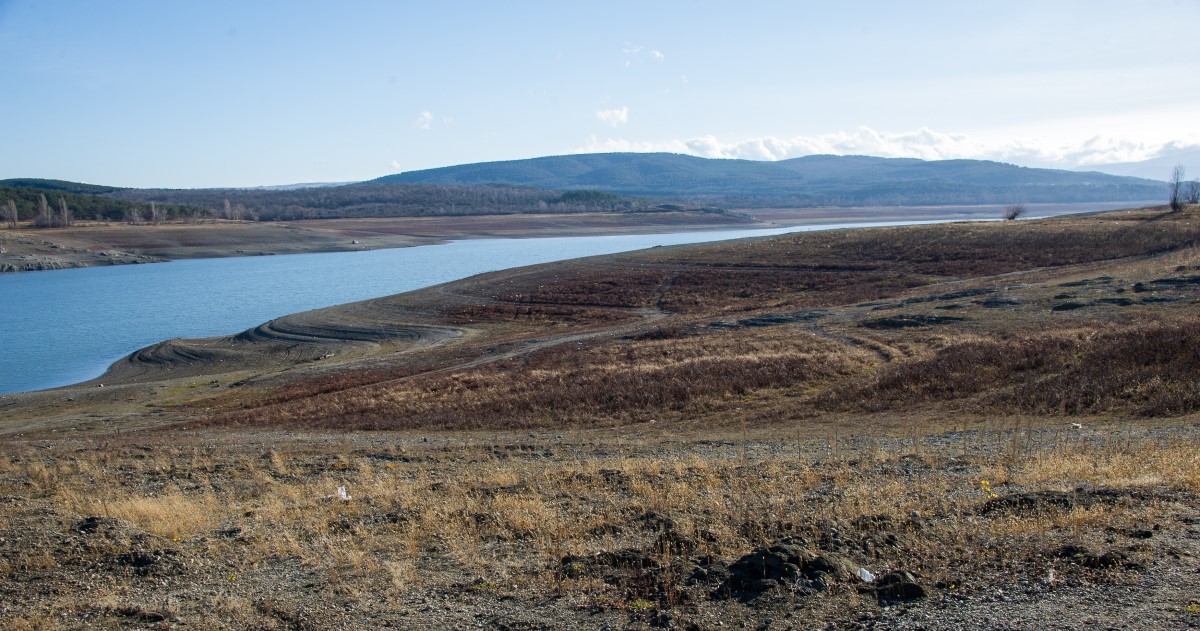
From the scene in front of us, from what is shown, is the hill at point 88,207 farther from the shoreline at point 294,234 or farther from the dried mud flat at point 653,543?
the dried mud flat at point 653,543

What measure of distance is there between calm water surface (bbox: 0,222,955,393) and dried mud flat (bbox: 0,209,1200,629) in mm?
14908

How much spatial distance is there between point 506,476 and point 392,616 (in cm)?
493

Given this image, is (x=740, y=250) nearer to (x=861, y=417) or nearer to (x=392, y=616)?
(x=861, y=417)

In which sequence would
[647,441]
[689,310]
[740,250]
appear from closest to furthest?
[647,441]
[689,310]
[740,250]

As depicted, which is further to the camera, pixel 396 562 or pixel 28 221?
pixel 28 221

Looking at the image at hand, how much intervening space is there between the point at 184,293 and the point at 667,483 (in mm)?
70276

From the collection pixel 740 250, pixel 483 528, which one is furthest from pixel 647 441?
pixel 740 250

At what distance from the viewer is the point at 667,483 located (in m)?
10.5

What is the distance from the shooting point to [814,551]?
7125 millimetres

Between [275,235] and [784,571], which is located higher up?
[275,235]

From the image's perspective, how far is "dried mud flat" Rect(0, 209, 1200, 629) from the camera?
649 centimetres

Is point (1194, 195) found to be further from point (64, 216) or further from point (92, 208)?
point (92, 208)

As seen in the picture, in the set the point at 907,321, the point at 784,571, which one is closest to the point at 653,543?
the point at 784,571

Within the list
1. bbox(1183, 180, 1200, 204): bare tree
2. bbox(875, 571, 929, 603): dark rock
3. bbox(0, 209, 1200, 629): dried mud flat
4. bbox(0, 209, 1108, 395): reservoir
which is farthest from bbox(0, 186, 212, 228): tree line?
bbox(875, 571, 929, 603): dark rock
